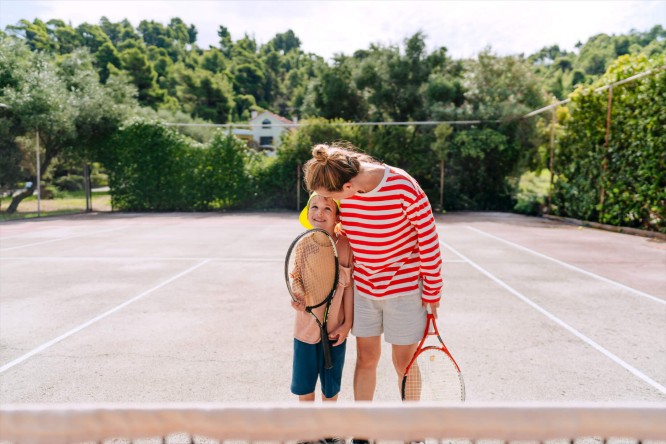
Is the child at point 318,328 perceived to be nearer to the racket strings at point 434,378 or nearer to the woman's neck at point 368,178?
the woman's neck at point 368,178

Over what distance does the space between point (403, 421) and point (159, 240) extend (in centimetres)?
1149

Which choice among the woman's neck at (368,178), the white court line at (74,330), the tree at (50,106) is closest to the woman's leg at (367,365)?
the woman's neck at (368,178)

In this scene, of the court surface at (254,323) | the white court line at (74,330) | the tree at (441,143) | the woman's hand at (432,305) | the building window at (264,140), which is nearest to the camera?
the woman's hand at (432,305)

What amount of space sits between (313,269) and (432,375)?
0.94 meters

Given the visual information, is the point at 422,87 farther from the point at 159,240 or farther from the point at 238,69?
the point at 238,69

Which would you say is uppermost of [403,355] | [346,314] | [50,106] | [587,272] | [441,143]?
[50,106]

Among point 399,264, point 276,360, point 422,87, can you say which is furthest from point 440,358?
point 422,87

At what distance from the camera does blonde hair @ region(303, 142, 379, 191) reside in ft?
8.29

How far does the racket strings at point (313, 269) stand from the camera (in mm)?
2730

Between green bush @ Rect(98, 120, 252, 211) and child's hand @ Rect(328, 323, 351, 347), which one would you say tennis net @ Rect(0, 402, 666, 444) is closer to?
child's hand @ Rect(328, 323, 351, 347)

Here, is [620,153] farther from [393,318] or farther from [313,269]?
[313,269]

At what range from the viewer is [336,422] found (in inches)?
48.9

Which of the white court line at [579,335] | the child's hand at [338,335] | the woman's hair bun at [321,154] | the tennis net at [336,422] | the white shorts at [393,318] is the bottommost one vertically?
the white court line at [579,335]

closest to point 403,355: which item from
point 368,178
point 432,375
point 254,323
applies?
point 432,375
